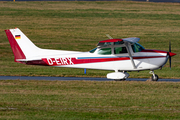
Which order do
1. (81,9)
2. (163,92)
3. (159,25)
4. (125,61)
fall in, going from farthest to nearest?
(81,9), (159,25), (125,61), (163,92)

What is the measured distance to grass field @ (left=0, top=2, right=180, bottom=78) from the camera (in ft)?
98.9

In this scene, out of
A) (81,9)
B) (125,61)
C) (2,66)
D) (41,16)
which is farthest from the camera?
(81,9)

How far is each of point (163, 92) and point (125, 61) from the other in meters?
3.62

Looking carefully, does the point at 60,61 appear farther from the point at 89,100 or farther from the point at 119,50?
the point at 89,100

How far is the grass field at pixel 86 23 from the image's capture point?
30.2 meters

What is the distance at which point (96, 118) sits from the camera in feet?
31.1

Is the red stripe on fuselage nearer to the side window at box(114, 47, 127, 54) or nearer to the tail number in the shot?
the tail number

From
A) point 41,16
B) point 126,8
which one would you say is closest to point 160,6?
point 126,8

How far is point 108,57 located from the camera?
1620 cm

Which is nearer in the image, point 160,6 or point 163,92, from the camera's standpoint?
point 163,92

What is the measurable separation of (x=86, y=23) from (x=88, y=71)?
683 inches

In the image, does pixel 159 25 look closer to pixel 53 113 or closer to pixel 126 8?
pixel 126 8

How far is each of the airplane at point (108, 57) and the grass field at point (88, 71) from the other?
1.24m

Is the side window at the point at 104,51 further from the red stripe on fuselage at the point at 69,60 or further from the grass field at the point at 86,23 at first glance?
the grass field at the point at 86,23
